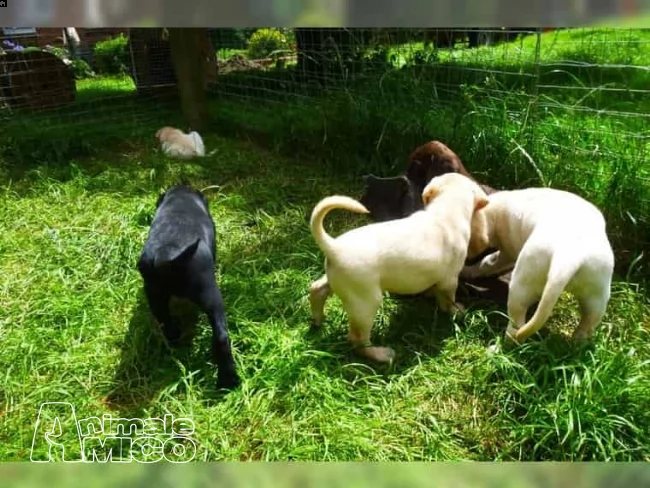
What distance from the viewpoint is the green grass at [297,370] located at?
2129 mm

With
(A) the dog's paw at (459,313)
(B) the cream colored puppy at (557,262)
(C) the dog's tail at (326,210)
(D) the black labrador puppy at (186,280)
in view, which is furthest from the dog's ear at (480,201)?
(D) the black labrador puppy at (186,280)

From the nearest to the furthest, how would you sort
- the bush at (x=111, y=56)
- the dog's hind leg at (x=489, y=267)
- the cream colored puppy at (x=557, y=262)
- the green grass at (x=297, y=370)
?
1. the green grass at (x=297, y=370)
2. the cream colored puppy at (x=557, y=262)
3. the dog's hind leg at (x=489, y=267)
4. the bush at (x=111, y=56)

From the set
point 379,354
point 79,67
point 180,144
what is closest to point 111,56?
point 79,67

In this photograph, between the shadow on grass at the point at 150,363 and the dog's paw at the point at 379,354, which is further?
the dog's paw at the point at 379,354

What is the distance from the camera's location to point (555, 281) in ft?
7.19

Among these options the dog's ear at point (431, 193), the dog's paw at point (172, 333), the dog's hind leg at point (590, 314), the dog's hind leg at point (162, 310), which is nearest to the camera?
the dog's hind leg at point (590, 314)

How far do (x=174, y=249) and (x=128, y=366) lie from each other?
0.58m

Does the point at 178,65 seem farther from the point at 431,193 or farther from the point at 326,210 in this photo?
the point at 326,210

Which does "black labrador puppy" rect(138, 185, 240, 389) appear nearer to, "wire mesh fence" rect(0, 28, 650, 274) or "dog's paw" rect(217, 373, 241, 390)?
"dog's paw" rect(217, 373, 241, 390)

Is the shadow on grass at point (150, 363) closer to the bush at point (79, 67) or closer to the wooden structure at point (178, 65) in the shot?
the wooden structure at point (178, 65)

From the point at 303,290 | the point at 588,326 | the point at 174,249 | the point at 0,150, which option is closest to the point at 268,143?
the point at 0,150

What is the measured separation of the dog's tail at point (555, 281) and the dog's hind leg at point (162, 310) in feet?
4.82

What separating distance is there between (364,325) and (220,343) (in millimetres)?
590

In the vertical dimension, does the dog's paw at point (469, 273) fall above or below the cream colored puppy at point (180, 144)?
below
